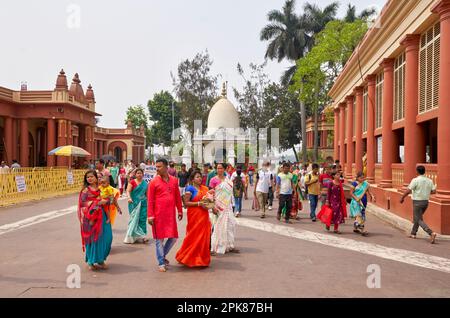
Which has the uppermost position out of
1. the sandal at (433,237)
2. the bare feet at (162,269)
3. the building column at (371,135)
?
the building column at (371,135)

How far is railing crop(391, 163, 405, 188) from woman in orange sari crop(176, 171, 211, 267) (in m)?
8.25

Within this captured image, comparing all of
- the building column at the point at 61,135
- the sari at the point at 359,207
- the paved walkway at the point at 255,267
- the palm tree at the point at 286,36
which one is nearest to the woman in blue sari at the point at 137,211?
the paved walkway at the point at 255,267

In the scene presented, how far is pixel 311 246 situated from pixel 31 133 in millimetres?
34142

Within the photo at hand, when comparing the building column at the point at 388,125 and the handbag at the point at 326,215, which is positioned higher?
the building column at the point at 388,125

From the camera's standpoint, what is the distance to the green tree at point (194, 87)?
5050 cm

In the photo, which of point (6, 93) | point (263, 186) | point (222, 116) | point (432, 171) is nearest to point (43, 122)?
point (6, 93)

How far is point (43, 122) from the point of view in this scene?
37.8 m

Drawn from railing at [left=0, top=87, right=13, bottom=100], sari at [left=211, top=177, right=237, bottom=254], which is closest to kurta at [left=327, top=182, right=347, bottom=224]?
sari at [left=211, top=177, right=237, bottom=254]

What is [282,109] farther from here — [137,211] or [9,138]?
[137,211]

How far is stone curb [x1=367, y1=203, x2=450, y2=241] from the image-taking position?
386 inches

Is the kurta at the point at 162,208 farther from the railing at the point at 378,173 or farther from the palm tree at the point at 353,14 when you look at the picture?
the palm tree at the point at 353,14

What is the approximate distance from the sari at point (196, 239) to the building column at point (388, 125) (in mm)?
9708

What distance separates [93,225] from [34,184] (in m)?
13.9

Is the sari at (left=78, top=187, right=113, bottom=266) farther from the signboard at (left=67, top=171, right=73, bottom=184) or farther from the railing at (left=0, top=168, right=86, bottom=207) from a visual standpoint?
the signboard at (left=67, top=171, right=73, bottom=184)
